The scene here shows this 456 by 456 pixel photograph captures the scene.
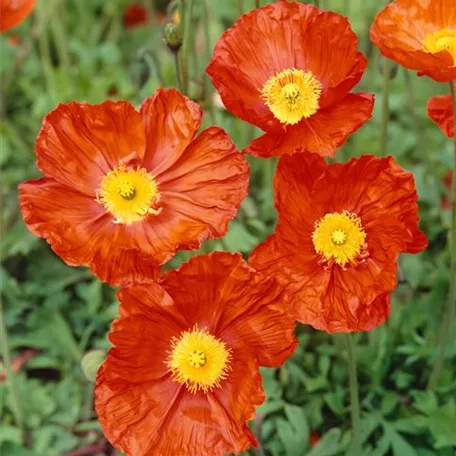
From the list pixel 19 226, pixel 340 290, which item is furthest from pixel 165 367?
pixel 19 226

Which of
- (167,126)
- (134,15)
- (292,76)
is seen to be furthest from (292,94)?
(134,15)

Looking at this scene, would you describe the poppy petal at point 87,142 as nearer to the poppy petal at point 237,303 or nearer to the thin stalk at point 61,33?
the poppy petal at point 237,303

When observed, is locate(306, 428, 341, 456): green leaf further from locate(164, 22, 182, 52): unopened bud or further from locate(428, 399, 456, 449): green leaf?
locate(164, 22, 182, 52): unopened bud

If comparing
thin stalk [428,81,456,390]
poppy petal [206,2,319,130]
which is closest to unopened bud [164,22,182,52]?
poppy petal [206,2,319,130]

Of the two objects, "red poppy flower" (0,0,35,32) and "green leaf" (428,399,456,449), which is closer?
"green leaf" (428,399,456,449)

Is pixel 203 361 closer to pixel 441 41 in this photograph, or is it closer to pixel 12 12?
pixel 441 41
